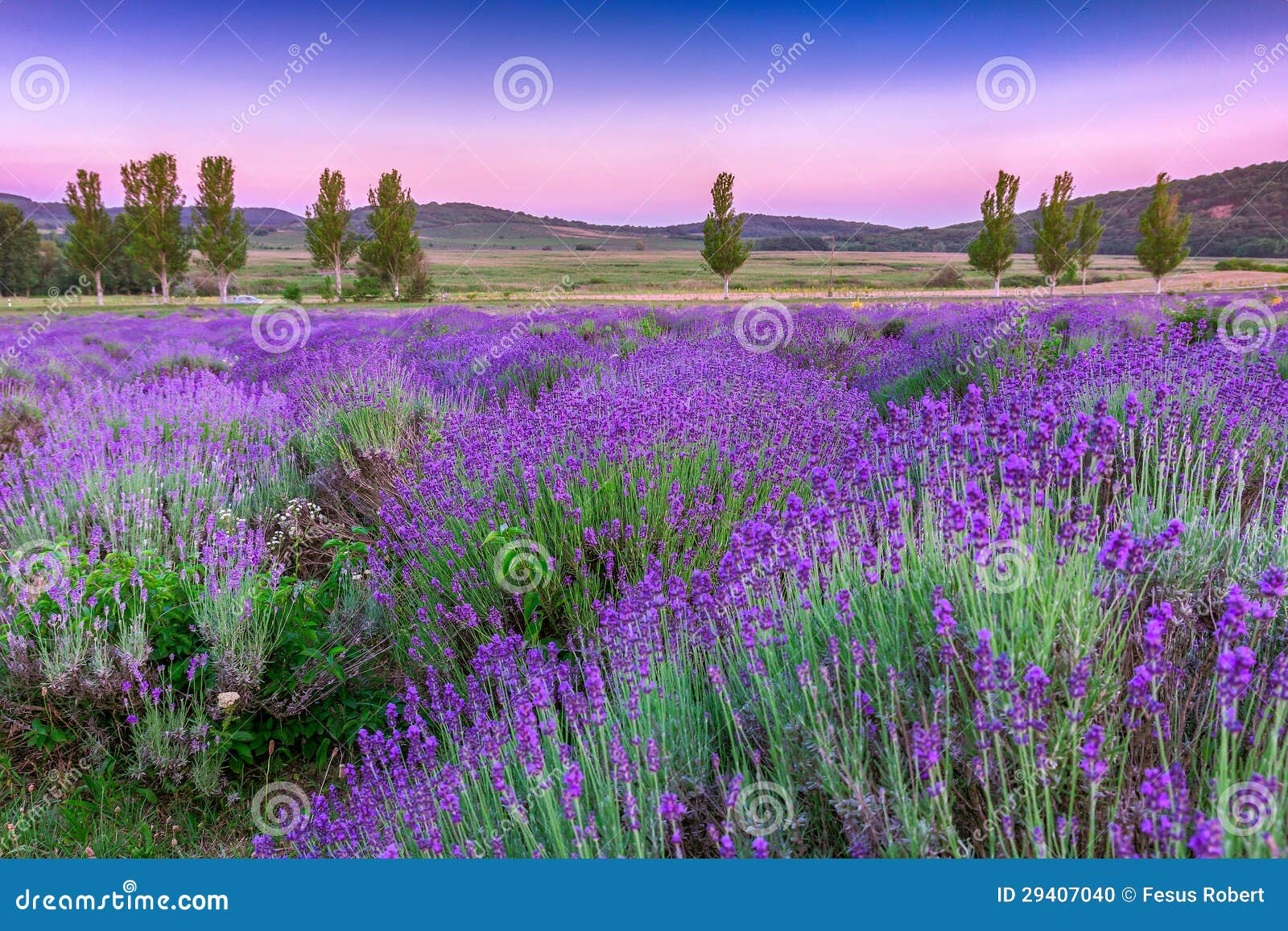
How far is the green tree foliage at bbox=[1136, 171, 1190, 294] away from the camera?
32.5 metres

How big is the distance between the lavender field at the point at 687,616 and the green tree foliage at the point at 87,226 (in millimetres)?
42324

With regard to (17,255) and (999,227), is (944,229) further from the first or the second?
(17,255)

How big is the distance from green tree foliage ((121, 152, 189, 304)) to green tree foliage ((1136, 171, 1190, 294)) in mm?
45415

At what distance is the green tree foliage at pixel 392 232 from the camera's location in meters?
36.5

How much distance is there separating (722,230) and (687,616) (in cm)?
3631

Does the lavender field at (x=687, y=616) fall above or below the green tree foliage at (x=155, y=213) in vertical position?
below

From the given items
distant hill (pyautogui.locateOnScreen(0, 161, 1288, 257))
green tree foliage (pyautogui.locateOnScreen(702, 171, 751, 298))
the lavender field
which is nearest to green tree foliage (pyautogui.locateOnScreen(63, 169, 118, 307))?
distant hill (pyautogui.locateOnScreen(0, 161, 1288, 257))

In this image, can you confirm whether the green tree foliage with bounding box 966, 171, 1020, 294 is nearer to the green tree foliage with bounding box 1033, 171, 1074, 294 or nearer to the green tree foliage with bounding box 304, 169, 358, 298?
the green tree foliage with bounding box 1033, 171, 1074, 294

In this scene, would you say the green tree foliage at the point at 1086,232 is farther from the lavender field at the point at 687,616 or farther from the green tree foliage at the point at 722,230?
the lavender field at the point at 687,616

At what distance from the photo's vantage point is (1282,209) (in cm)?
2997

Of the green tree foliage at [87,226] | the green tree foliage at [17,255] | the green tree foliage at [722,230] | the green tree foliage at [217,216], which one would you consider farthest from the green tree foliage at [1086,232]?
the green tree foliage at [17,255]

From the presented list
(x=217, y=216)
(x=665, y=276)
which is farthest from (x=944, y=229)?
(x=217, y=216)

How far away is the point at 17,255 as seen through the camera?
44531mm

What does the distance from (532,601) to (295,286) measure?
131ft
